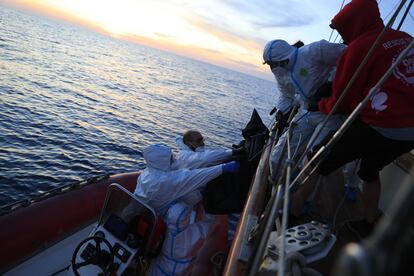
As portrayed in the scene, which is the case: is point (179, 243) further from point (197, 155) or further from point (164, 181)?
point (197, 155)

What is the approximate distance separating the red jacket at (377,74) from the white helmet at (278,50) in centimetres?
98

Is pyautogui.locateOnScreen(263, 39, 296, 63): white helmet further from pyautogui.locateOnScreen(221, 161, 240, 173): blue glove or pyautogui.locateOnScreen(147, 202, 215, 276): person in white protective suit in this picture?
pyautogui.locateOnScreen(147, 202, 215, 276): person in white protective suit

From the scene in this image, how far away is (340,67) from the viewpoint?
2.34 m

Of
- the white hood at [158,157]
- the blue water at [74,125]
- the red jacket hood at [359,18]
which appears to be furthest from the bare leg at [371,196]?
Answer: the blue water at [74,125]

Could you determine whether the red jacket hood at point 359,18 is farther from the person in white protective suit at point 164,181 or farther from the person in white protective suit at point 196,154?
the person in white protective suit at point 196,154

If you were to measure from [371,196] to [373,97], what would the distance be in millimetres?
830

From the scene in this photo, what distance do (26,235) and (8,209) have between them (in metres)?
0.43

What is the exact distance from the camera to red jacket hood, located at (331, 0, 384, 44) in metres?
2.38

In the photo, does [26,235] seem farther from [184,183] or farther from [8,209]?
[184,183]

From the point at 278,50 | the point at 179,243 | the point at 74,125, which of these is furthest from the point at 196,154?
the point at 74,125

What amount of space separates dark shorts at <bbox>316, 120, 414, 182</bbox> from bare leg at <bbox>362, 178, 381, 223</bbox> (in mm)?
218

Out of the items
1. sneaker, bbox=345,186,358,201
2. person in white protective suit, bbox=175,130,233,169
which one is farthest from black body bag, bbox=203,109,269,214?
sneaker, bbox=345,186,358,201

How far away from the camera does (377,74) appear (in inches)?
84.6

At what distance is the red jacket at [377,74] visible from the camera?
6.87 ft
